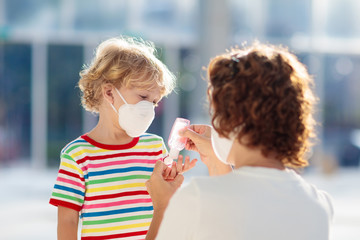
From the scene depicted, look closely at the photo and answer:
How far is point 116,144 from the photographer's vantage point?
212cm

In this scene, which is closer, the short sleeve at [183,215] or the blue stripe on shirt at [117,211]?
the short sleeve at [183,215]

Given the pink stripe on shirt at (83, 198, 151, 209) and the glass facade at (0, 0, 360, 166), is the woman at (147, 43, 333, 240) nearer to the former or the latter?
the pink stripe on shirt at (83, 198, 151, 209)

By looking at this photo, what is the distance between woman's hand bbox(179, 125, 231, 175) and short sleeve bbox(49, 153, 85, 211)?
0.41m

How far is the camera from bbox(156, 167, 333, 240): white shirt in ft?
4.38

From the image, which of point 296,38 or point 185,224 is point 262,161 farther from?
point 296,38

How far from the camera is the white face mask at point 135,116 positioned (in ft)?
6.77

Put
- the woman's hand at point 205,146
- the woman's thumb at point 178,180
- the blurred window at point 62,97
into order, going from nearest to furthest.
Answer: the woman's thumb at point 178,180
the woman's hand at point 205,146
the blurred window at point 62,97

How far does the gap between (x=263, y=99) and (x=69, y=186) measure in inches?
34.4

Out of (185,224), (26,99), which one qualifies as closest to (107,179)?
(185,224)

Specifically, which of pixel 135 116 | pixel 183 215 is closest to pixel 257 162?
pixel 183 215

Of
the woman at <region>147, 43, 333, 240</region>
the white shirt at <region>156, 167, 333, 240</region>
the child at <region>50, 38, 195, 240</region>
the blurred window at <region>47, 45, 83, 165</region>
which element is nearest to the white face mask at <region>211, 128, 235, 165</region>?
the woman at <region>147, 43, 333, 240</region>

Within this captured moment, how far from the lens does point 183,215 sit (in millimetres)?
1349

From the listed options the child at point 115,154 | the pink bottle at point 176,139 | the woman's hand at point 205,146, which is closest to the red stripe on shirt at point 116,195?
the child at point 115,154

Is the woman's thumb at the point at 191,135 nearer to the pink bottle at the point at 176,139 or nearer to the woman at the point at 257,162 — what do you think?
the pink bottle at the point at 176,139
